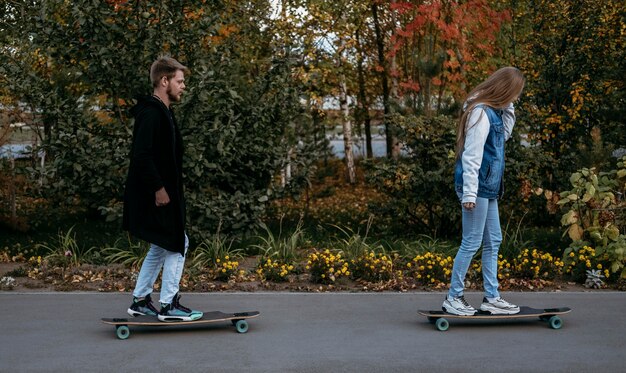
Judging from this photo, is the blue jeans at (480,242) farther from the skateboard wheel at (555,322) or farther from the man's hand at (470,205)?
the skateboard wheel at (555,322)

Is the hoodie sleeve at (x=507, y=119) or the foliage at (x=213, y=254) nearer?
the hoodie sleeve at (x=507, y=119)

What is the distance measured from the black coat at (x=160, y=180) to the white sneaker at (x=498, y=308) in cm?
246

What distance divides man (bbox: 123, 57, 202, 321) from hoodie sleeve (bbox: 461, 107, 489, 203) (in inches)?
86.2

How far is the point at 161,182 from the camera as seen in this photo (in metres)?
6.86

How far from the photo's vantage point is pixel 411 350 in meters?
6.65

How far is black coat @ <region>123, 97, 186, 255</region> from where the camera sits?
6.88 metres

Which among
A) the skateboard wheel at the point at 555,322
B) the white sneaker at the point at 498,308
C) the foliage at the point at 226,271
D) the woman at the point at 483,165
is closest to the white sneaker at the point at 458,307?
the woman at the point at 483,165

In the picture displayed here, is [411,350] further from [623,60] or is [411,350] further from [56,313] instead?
[623,60]

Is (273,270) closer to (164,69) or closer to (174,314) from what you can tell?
(174,314)

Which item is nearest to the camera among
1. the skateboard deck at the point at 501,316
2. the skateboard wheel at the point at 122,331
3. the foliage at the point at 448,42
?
the skateboard wheel at the point at 122,331

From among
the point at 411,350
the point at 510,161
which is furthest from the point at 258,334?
the point at 510,161

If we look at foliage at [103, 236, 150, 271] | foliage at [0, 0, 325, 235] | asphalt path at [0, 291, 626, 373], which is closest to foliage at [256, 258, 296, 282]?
asphalt path at [0, 291, 626, 373]

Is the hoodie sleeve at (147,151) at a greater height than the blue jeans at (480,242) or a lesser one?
greater

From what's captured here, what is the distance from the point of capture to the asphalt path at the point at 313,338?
6246mm
